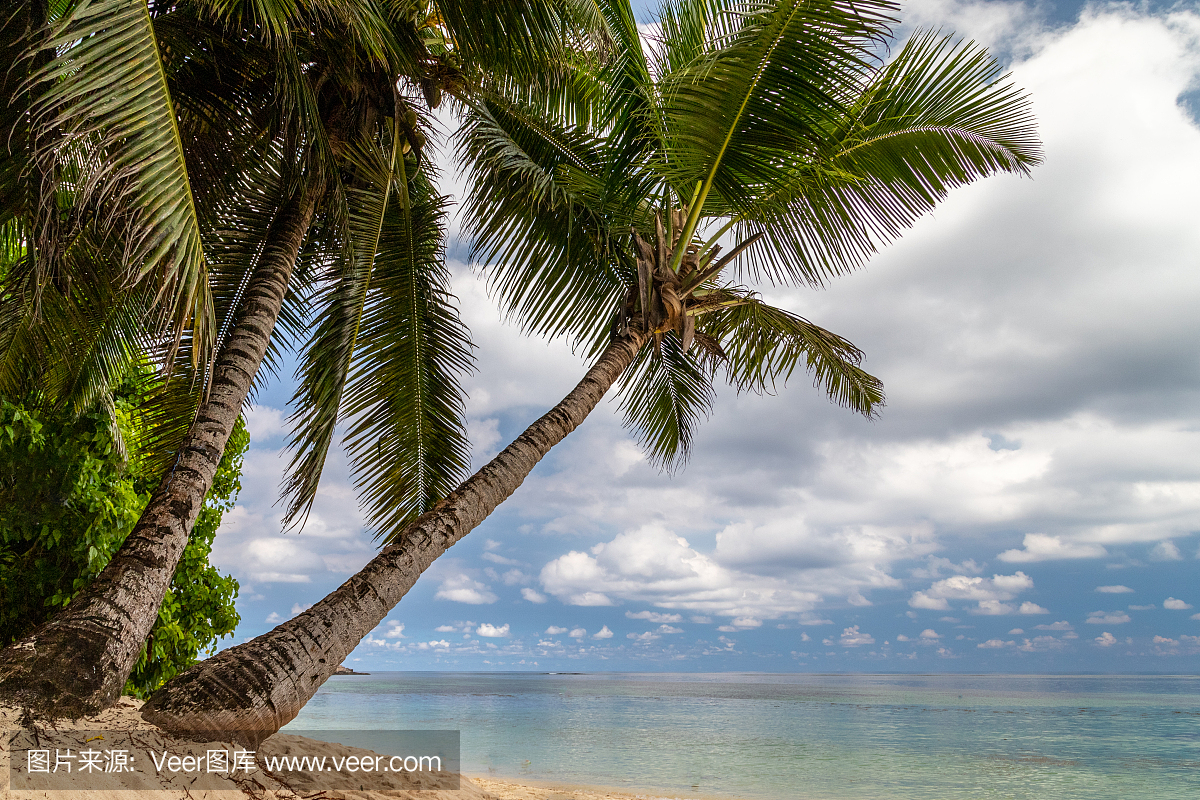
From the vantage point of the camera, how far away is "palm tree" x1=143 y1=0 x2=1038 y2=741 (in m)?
3.58

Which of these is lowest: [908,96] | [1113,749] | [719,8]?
[1113,749]

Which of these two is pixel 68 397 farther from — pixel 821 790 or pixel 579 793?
pixel 821 790

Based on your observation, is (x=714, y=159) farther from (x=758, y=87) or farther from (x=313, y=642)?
(x=313, y=642)

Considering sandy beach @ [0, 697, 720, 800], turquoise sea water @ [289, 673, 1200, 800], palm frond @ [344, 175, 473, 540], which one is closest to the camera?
sandy beach @ [0, 697, 720, 800]

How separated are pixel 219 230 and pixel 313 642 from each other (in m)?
3.66

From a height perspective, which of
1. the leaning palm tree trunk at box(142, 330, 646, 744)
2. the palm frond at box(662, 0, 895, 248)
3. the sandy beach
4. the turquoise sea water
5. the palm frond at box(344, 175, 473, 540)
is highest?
the palm frond at box(662, 0, 895, 248)

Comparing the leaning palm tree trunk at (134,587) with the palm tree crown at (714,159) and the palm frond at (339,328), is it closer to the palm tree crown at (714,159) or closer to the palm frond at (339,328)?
the palm frond at (339,328)

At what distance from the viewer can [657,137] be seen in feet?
17.6

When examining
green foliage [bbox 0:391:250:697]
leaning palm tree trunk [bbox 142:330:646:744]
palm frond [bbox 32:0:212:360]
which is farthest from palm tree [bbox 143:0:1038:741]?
green foliage [bbox 0:391:250:697]

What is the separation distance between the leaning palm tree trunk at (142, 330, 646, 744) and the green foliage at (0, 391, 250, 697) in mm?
4708

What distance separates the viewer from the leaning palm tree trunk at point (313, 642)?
3.05 m

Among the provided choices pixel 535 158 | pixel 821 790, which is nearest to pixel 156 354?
pixel 535 158

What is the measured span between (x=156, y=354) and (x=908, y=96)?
6197 mm

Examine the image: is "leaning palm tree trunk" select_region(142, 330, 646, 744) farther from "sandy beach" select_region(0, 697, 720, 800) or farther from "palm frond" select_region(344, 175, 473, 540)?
"palm frond" select_region(344, 175, 473, 540)
